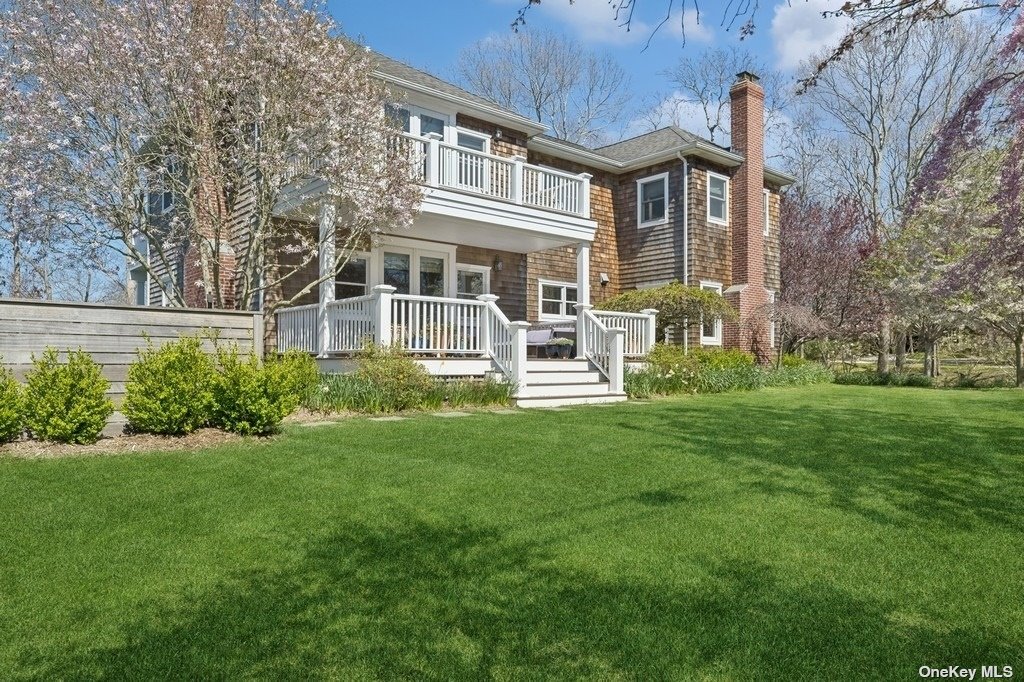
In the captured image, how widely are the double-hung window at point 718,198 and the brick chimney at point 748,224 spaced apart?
0.22 metres

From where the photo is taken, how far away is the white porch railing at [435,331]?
36.2 ft

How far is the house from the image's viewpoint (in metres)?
11.7

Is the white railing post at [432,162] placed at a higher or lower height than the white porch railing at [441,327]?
higher

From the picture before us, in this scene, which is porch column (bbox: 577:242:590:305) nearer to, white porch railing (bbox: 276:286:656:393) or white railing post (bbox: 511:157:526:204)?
white porch railing (bbox: 276:286:656:393)

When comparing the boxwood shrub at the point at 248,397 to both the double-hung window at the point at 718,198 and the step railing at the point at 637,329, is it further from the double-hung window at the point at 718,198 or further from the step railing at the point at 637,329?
the double-hung window at the point at 718,198

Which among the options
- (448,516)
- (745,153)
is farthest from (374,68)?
(745,153)

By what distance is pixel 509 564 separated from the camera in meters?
3.41

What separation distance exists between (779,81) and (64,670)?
3819cm

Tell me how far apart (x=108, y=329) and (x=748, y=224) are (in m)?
16.5

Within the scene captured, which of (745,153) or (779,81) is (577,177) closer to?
(745,153)

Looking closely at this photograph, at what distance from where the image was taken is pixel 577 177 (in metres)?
14.7

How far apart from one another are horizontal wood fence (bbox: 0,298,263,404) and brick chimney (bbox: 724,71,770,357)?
47.0 ft

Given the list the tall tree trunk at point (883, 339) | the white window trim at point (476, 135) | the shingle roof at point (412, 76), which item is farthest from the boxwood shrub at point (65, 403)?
the tall tree trunk at point (883, 339)

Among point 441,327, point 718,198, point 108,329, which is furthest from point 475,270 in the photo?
point 108,329
